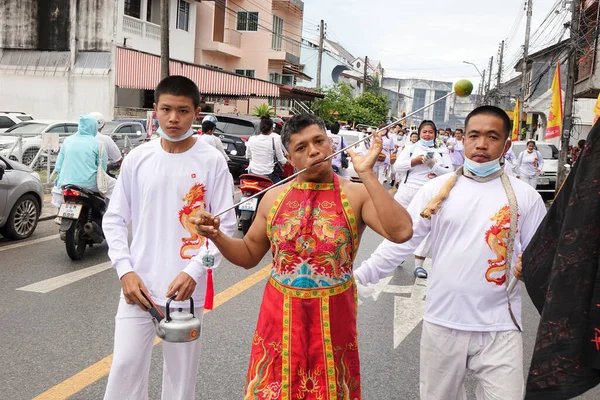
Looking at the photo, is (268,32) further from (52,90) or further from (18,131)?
(18,131)

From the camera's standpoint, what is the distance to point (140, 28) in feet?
93.1

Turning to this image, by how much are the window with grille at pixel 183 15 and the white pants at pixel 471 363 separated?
30484mm

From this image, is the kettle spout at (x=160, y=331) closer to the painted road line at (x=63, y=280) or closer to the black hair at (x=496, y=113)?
the black hair at (x=496, y=113)

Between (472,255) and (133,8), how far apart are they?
28.1 metres

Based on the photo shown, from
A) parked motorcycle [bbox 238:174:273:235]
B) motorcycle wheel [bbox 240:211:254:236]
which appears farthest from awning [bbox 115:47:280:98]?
motorcycle wheel [bbox 240:211:254:236]

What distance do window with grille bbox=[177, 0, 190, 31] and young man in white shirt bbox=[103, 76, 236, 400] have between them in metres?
29.7

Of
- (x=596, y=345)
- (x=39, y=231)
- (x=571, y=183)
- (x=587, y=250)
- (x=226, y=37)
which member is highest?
(x=226, y=37)

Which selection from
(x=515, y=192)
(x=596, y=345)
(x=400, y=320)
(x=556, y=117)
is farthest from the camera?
(x=556, y=117)

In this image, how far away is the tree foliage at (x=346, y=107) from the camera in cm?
4297

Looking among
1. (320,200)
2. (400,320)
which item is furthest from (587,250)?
(400,320)

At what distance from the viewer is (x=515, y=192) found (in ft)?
10.7

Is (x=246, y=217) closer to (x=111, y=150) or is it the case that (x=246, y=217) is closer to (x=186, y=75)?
(x=111, y=150)

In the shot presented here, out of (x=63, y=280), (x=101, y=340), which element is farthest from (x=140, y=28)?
(x=101, y=340)

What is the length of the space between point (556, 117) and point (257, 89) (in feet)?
50.0
